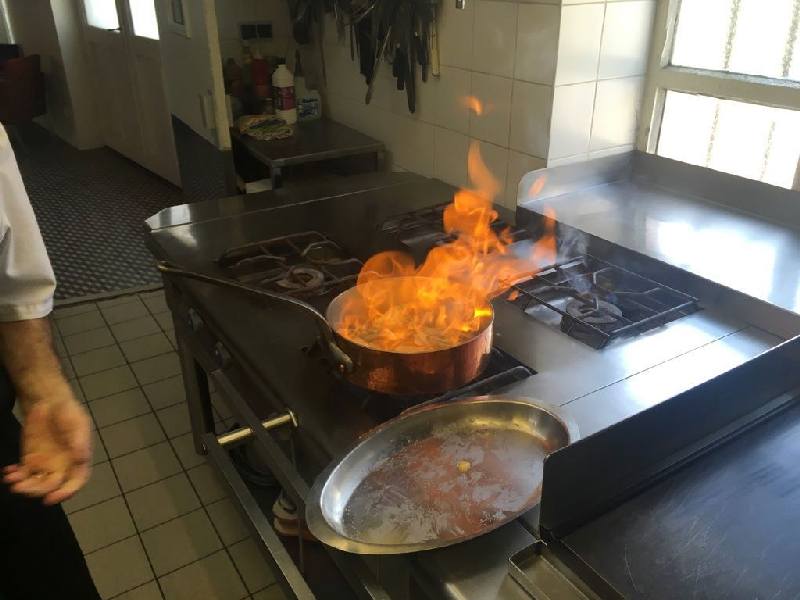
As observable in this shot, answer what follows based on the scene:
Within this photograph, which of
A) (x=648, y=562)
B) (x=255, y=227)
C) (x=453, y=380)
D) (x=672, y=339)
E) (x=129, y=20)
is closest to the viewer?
(x=648, y=562)

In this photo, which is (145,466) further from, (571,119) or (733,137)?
(733,137)

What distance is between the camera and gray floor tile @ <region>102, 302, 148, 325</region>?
8.38ft

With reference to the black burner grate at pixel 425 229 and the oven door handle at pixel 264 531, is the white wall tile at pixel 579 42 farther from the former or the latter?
the oven door handle at pixel 264 531

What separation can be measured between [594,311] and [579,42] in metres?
0.63

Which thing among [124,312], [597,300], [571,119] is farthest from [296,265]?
[124,312]

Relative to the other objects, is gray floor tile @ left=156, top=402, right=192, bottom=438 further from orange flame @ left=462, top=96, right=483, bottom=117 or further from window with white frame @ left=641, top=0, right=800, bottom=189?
window with white frame @ left=641, top=0, right=800, bottom=189

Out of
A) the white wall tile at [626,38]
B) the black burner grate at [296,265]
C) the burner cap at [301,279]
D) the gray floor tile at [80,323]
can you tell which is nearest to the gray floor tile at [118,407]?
the gray floor tile at [80,323]

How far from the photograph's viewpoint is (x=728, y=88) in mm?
1416

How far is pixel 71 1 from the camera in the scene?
4.42 metres

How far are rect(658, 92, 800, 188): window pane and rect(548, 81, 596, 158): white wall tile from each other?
0.21m

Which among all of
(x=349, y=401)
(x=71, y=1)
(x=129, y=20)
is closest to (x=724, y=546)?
(x=349, y=401)

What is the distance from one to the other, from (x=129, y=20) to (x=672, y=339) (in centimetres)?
369

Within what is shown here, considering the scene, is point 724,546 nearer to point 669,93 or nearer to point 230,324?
point 230,324

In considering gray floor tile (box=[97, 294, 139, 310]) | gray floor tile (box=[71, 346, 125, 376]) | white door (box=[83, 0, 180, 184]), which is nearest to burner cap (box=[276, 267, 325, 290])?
gray floor tile (box=[71, 346, 125, 376])
